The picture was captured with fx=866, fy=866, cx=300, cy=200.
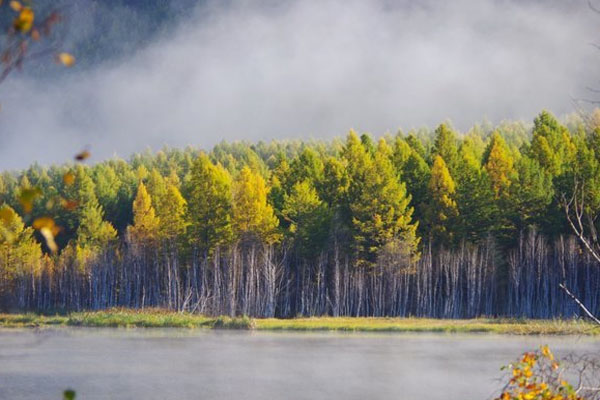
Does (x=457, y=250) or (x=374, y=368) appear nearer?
(x=374, y=368)

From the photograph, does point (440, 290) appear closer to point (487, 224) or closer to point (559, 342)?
point (487, 224)

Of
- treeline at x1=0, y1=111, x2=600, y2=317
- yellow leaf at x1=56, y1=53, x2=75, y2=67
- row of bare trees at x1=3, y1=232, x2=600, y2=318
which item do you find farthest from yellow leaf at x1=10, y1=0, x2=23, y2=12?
treeline at x1=0, y1=111, x2=600, y2=317

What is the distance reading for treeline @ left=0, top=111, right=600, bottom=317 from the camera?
4819cm

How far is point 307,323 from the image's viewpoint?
43.4 meters

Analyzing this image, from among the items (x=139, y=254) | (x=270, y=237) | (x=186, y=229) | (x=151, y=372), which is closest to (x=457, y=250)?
(x=270, y=237)

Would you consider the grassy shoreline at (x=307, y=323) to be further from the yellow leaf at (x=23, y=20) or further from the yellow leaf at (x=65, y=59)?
the yellow leaf at (x=23, y=20)

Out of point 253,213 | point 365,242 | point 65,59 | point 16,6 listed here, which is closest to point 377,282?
point 365,242

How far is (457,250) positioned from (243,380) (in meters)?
31.2

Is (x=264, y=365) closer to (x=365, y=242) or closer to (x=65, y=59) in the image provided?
(x=65, y=59)

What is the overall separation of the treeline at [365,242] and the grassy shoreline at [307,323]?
11.1 feet

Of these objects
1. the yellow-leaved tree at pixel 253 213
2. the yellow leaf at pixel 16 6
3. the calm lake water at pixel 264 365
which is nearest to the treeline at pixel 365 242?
the yellow-leaved tree at pixel 253 213

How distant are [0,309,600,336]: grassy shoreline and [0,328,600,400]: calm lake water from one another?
2.59 metres

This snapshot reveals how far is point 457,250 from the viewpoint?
5119 centimetres

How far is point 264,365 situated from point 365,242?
91.1ft
